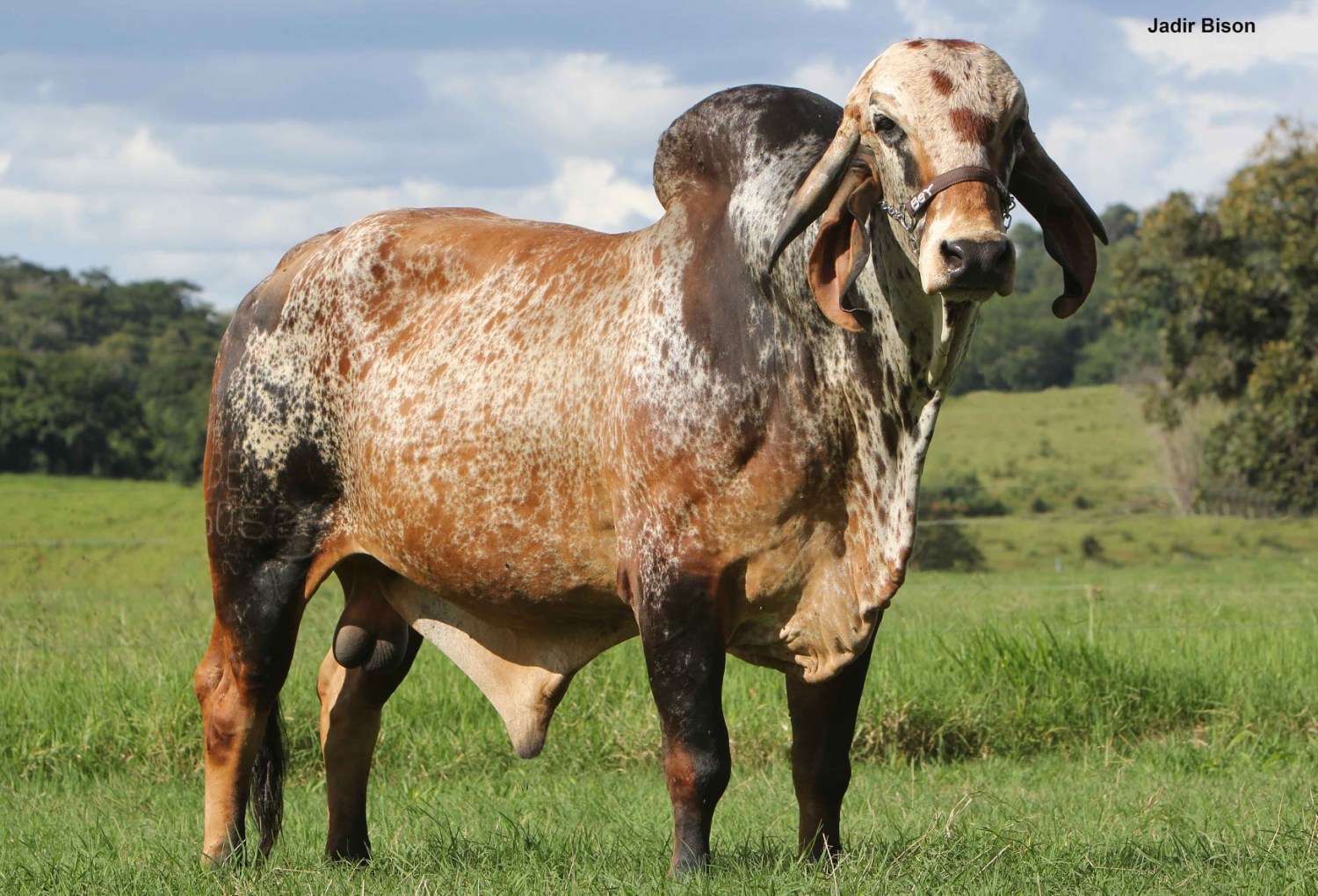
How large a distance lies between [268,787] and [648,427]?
2069 millimetres

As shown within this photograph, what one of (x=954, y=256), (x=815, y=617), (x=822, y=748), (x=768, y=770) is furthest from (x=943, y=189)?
(x=768, y=770)

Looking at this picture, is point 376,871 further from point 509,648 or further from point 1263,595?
point 1263,595

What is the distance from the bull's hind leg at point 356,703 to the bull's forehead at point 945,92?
2.36 m

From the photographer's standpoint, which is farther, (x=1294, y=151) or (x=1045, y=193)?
(x=1294, y=151)

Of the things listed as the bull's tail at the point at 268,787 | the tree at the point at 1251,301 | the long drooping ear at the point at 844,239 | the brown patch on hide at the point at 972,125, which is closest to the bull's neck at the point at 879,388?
the long drooping ear at the point at 844,239

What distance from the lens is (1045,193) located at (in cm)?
376

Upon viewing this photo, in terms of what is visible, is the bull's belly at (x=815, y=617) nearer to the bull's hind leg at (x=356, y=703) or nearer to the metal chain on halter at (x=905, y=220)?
the metal chain on halter at (x=905, y=220)

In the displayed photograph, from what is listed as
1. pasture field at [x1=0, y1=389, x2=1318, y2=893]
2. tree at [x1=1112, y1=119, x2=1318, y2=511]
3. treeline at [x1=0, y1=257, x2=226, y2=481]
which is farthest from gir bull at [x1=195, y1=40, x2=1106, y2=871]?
treeline at [x1=0, y1=257, x2=226, y2=481]

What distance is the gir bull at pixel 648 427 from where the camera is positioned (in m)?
3.64

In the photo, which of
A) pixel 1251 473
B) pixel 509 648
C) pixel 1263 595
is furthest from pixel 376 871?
pixel 1251 473

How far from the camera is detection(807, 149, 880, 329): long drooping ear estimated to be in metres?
3.60

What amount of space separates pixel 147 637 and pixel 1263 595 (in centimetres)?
1024

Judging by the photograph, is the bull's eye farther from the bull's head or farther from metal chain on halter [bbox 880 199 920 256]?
metal chain on halter [bbox 880 199 920 256]

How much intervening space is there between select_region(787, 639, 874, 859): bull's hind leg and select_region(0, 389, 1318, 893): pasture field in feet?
0.49
